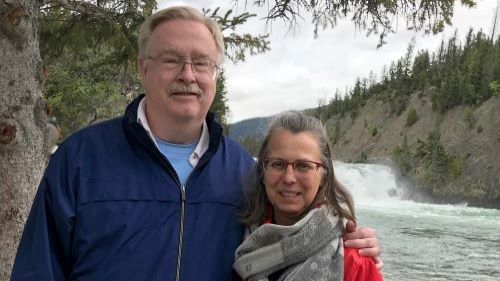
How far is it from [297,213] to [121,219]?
64 cm

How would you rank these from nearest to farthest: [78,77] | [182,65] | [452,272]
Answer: [182,65] < [452,272] < [78,77]

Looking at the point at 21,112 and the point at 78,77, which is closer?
the point at 21,112

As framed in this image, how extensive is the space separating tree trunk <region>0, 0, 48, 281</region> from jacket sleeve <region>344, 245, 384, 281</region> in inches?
96.0

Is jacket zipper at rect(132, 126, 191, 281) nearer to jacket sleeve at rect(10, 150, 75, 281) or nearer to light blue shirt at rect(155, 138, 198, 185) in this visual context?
light blue shirt at rect(155, 138, 198, 185)

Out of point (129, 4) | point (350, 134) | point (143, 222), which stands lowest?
point (350, 134)

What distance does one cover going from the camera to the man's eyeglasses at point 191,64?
2184 mm

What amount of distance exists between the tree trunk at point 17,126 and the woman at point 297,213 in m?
2.06

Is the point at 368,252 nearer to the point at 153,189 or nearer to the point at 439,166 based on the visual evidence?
the point at 153,189

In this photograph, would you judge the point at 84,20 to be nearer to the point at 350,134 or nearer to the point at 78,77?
the point at 78,77

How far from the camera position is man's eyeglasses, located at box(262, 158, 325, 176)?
7.11 feet

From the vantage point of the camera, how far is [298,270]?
2039 millimetres

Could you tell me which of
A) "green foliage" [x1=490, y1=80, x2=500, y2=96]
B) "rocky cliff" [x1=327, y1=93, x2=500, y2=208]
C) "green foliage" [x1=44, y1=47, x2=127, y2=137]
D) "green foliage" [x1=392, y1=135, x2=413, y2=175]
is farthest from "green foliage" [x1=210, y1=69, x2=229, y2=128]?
"green foliage" [x1=490, y1=80, x2=500, y2=96]

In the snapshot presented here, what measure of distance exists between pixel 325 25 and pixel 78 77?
1271 cm

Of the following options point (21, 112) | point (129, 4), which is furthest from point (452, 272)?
point (21, 112)
